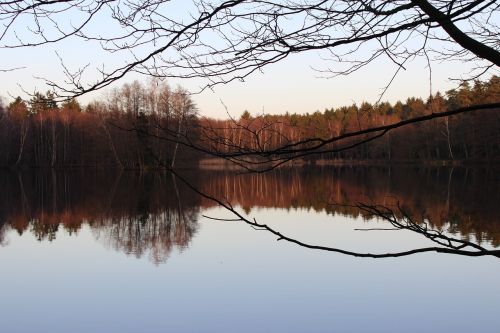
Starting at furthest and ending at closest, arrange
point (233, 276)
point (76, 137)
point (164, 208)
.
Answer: point (76, 137) < point (164, 208) < point (233, 276)

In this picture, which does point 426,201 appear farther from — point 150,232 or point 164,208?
point 150,232

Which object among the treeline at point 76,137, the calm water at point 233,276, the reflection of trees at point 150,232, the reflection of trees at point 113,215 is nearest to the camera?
the calm water at point 233,276

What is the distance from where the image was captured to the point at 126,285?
8.15 m

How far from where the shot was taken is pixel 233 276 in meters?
8.55

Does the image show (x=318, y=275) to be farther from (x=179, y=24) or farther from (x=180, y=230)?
(x=179, y=24)

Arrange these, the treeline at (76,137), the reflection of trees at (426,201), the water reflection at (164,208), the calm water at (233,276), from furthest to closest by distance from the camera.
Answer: the treeline at (76,137) → the reflection of trees at (426,201) → the water reflection at (164,208) → the calm water at (233,276)

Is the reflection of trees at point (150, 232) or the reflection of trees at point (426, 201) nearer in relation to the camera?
the reflection of trees at point (150, 232)

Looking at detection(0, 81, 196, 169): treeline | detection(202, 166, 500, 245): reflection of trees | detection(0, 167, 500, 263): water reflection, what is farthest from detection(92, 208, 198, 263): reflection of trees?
detection(0, 81, 196, 169): treeline

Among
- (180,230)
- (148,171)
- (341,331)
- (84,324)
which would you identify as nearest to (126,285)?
(84,324)

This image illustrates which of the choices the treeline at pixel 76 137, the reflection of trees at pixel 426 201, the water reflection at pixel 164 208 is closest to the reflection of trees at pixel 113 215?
the water reflection at pixel 164 208

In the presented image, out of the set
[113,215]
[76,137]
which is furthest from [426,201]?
[76,137]

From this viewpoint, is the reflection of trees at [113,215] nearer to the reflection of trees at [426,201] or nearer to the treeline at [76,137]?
the reflection of trees at [426,201]

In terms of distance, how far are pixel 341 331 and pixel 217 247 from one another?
17.0 ft

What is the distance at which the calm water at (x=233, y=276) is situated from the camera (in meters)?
6.48
